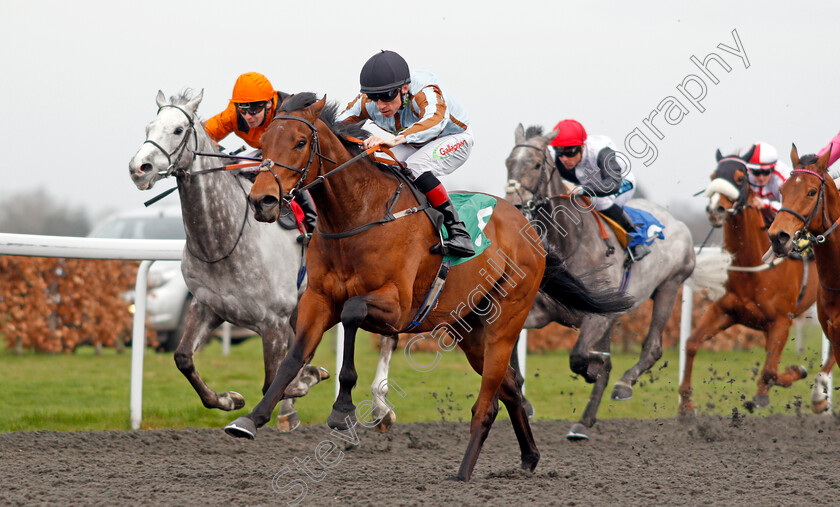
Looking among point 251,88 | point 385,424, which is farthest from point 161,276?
point 251,88

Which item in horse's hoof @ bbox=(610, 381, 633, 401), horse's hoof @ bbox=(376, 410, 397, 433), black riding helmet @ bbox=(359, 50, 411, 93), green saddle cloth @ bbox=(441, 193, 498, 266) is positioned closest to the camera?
black riding helmet @ bbox=(359, 50, 411, 93)

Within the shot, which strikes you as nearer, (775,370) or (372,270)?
(372,270)

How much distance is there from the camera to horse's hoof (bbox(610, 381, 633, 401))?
21.6 feet

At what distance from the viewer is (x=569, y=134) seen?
6.34 metres

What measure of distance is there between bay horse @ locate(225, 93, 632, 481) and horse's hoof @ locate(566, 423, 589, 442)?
1.41m

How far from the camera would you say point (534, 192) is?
6.14 meters

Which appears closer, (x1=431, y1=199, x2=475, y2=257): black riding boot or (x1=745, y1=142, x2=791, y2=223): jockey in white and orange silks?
(x1=431, y1=199, x2=475, y2=257): black riding boot

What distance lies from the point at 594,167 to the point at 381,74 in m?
2.80

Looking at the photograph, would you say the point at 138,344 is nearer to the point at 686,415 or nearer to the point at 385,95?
the point at 385,95

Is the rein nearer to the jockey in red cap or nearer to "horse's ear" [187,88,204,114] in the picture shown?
"horse's ear" [187,88,204,114]

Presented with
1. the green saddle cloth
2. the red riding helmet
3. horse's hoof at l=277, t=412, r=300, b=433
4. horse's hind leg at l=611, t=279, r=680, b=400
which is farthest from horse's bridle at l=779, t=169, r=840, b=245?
horse's hoof at l=277, t=412, r=300, b=433

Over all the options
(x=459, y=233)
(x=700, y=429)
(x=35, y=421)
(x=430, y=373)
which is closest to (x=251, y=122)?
(x=459, y=233)

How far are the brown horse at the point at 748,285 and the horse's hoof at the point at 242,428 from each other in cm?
454

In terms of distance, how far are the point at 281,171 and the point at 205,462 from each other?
2014 mm
